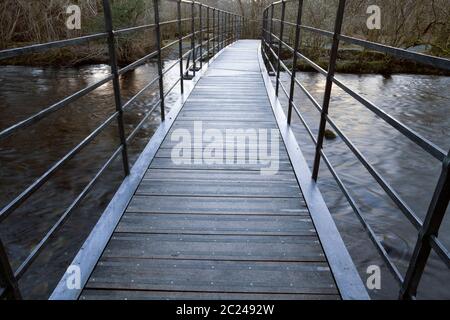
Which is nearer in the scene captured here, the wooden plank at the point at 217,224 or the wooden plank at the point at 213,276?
the wooden plank at the point at 213,276

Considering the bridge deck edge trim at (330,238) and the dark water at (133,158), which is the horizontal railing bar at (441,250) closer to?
the bridge deck edge trim at (330,238)

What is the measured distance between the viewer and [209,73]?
22.2 ft

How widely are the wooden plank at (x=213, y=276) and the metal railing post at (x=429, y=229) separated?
0.40 metres

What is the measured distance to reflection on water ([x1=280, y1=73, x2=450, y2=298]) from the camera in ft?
12.6

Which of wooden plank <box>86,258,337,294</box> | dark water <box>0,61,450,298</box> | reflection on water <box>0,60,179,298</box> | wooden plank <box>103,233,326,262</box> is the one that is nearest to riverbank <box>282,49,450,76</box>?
dark water <box>0,61,450,298</box>

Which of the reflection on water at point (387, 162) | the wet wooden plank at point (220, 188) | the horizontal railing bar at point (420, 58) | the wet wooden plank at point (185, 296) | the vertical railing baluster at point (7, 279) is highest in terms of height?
the horizontal railing bar at point (420, 58)

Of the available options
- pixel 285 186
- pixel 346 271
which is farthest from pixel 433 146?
pixel 285 186

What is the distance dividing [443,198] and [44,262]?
3.67 m

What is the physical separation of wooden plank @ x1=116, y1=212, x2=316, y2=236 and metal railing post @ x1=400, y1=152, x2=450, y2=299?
732 millimetres

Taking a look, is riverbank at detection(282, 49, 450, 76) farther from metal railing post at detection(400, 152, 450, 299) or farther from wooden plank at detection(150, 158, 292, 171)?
metal railing post at detection(400, 152, 450, 299)

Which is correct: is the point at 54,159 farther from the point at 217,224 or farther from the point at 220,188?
the point at 217,224

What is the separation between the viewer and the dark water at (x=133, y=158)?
382 cm

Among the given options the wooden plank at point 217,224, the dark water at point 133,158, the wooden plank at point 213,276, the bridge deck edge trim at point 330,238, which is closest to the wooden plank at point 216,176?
the bridge deck edge trim at point 330,238

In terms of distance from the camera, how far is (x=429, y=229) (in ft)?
3.62
